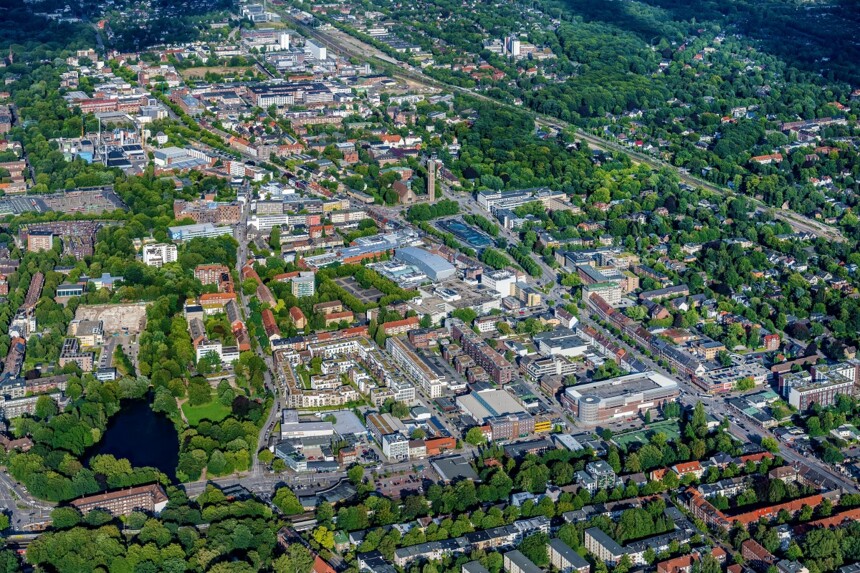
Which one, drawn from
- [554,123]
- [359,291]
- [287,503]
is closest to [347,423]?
[287,503]

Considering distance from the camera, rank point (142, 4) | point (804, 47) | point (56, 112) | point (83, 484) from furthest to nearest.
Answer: point (142, 4), point (804, 47), point (56, 112), point (83, 484)

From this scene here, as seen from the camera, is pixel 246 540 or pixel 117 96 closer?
pixel 246 540

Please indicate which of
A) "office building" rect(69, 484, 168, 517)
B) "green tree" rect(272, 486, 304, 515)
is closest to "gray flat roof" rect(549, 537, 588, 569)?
"green tree" rect(272, 486, 304, 515)

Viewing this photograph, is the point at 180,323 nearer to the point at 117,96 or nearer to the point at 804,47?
the point at 117,96

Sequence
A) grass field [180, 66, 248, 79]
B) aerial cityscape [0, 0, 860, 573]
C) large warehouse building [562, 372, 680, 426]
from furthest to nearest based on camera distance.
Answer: grass field [180, 66, 248, 79], large warehouse building [562, 372, 680, 426], aerial cityscape [0, 0, 860, 573]

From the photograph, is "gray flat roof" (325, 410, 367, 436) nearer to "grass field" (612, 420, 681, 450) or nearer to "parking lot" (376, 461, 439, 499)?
"parking lot" (376, 461, 439, 499)

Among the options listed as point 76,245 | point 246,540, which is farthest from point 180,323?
point 246,540

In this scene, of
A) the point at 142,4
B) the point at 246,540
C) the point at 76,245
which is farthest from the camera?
the point at 142,4

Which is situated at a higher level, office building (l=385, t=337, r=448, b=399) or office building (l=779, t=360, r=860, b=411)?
office building (l=779, t=360, r=860, b=411)
